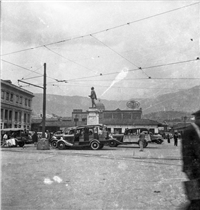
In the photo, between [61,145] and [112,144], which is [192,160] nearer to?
[61,145]

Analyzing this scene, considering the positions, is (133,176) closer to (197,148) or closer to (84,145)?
(197,148)

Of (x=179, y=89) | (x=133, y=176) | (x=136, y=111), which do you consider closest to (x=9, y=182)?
(x=133, y=176)

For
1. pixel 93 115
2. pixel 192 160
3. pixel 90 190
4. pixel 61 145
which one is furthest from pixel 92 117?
pixel 192 160

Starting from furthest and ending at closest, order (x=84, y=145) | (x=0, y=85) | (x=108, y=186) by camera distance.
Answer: (x=0, y=85) → (x=84, y=145) → (x=108, y=186)

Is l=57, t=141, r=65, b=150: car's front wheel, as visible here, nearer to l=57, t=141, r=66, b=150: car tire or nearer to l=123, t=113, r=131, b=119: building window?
l=57, t=141, r=66, b=150: car tire

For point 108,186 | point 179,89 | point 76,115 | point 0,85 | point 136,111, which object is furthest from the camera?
point 76,115
